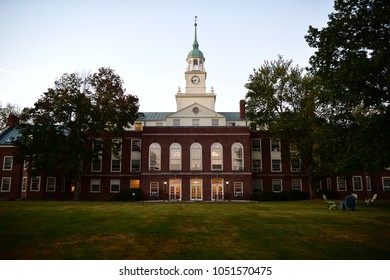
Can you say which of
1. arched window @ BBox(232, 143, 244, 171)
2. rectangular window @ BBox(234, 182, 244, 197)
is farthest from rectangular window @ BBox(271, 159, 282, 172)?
rectangular window @ BBox(234, 182, 244, 197)

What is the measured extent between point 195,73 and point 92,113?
24.7 m

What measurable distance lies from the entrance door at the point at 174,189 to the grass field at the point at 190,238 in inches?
976

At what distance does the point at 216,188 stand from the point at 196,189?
8.29 ft

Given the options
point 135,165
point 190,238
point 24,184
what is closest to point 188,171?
point 135,165

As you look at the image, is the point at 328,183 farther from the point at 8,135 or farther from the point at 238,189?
the point at 8,135

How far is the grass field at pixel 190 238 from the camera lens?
959cm

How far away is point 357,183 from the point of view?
4462cm

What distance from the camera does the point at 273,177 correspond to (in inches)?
1735

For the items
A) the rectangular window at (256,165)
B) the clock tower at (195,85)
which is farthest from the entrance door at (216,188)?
the clock tower at (195,85)

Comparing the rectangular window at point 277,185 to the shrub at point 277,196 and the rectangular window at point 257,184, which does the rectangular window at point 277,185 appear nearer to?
the rectangular window at point 257,184

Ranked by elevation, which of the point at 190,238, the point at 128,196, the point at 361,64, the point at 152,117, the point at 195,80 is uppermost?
the point at 195,80

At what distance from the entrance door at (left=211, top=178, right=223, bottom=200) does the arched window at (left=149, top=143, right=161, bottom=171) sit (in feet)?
23.7
